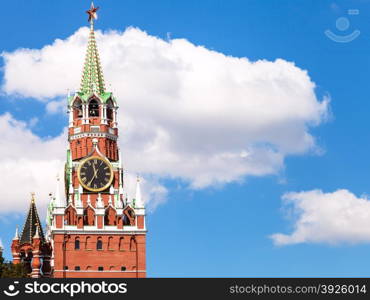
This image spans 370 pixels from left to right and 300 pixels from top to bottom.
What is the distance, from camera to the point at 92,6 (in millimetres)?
182125

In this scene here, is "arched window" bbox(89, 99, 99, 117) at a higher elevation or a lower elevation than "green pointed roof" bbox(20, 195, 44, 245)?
higher

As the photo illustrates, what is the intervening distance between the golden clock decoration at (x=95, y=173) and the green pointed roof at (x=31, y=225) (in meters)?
16.1

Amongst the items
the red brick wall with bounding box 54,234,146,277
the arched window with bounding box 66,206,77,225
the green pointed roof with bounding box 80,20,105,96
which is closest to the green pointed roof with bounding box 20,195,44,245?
the arched window with bounding box 66,206,77,225

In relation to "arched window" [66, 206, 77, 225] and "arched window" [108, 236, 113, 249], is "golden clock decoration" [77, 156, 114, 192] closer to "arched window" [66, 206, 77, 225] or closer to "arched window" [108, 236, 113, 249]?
"arched window" [66, 206, 77, 225]

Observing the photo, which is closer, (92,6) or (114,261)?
(114,261)

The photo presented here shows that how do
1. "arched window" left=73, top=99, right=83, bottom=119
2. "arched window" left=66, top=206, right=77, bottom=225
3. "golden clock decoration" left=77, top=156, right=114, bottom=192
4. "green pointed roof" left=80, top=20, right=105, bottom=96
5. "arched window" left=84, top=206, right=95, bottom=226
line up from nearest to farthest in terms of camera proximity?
"arched window" left=66, top=206, right=77, bottom=225 < "arched window" left=84, top=206, right=95, bottom=226 < "golden clock decoration" left=77, top=156, right=114, bottom=192 < "arched window" left=73, top=99, right=83, bottom=119 < "green pointed roof" left=80, top=20, right=105, bottom=96

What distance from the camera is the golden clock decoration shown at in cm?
16975

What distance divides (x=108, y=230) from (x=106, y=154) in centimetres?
1412

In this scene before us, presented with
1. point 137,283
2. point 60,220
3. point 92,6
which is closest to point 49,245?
point 60,220

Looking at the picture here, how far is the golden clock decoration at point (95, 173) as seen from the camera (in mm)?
169750

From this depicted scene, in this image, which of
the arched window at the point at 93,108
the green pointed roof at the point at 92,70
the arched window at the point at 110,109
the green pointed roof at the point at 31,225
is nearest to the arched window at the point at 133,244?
the green pointed roof at the point at 31,225

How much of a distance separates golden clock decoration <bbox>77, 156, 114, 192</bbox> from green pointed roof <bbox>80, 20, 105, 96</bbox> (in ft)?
44.4

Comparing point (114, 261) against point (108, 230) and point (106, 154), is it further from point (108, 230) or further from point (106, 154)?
point (106, 154)

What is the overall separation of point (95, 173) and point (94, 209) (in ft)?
23.4
